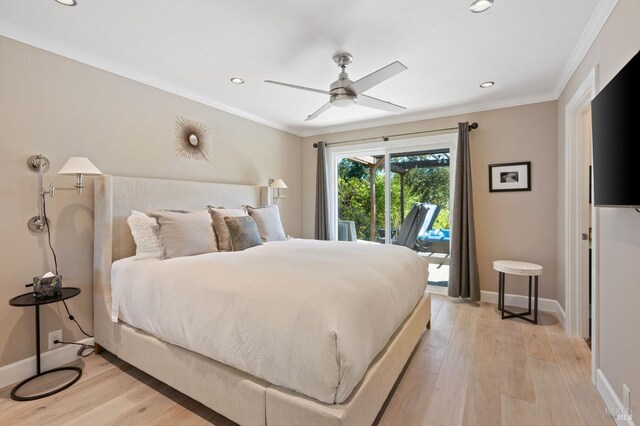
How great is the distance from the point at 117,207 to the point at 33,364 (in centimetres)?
130

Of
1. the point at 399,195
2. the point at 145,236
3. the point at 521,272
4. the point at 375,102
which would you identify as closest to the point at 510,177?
the point at 521,272

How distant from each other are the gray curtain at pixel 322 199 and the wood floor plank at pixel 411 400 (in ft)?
9.38

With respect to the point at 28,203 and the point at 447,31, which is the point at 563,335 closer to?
the point at 447,31

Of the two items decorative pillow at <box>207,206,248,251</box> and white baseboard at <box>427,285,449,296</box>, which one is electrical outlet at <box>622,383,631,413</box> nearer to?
white baseboard at <box>427,285,449,296</box>

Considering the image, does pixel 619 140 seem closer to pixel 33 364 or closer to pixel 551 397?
pixel 551 397

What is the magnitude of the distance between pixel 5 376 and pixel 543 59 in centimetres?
494

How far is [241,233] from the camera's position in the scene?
9.53 ft

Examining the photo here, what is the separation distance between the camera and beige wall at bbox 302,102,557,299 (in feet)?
11.6

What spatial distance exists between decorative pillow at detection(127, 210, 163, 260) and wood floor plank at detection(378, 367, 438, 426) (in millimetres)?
2043

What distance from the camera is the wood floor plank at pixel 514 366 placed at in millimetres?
2018

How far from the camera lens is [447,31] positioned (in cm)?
223

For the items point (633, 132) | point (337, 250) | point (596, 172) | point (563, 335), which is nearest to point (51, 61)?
point (337, 250)

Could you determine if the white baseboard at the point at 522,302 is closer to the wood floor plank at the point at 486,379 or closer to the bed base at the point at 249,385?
the wood floor plank at the point at 486,379

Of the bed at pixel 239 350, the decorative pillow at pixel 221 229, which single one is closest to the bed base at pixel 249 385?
the bed at pixel 239 350
